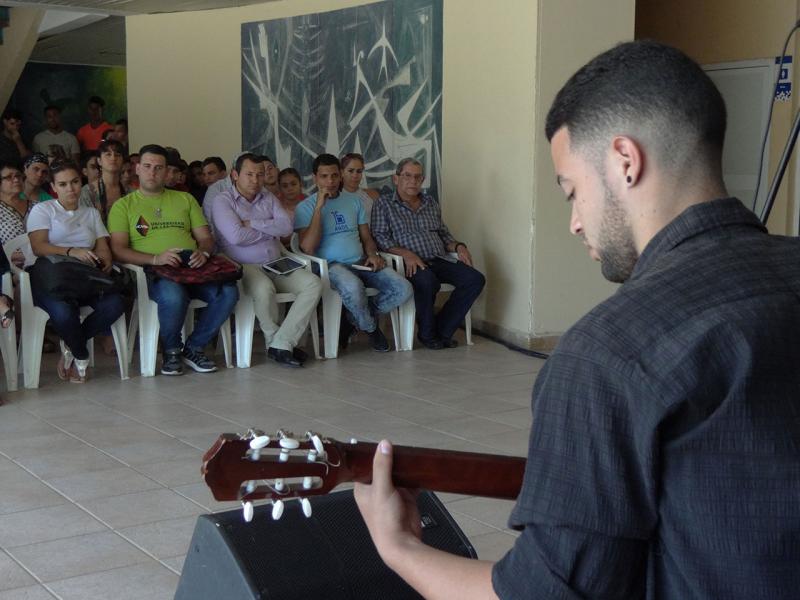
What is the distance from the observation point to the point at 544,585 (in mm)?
997

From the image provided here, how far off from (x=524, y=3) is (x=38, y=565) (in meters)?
4.72

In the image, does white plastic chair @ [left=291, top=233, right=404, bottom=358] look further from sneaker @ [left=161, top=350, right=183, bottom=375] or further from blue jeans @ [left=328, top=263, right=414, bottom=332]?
sneaker @ [left=161, top=350, right=183, bottom=375]

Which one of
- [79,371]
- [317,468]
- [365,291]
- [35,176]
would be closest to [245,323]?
[365,291]

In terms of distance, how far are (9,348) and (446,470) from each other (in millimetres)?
4886

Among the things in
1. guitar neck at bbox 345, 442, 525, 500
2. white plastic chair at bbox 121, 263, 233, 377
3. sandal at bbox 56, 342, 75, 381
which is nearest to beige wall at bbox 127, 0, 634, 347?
white plastic chair at bbox 121, 263, 233, 377

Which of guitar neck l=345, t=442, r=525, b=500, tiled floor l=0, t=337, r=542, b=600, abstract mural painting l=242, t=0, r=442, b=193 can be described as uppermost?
abstract mural painting l=242, t=0, r=442, b=193

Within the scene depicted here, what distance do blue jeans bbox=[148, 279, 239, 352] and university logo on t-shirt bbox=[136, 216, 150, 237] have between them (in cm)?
32

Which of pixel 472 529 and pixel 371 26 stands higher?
pixel 371 26

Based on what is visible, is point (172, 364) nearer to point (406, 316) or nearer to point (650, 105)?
point (406, 316)

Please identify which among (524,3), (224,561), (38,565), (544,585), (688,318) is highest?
(524,3)

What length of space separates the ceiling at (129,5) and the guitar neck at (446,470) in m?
7.32

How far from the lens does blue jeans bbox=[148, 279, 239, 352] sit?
19.6 feet

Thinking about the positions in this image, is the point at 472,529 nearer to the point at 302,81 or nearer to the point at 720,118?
the point at 720,118

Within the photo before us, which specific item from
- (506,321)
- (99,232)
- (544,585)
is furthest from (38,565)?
(506,321)
